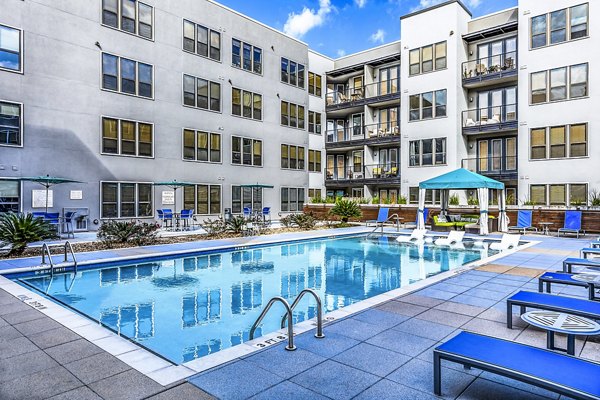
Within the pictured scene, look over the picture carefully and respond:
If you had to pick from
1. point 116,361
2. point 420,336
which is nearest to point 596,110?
point 420,336

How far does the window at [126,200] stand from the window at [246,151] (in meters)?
5.75

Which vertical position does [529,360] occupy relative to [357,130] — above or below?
below

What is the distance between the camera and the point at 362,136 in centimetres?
2784

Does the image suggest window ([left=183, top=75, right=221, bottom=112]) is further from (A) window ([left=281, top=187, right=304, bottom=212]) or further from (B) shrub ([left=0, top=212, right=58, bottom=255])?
(B) shrub ([left=0, top=212, right=58, bottom=255])

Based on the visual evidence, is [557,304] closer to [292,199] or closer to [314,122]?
[292,199]

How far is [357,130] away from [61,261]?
22.2 meters

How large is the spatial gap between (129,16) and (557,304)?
20767mm

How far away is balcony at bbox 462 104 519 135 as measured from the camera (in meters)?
21.1

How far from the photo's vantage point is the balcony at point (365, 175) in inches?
989

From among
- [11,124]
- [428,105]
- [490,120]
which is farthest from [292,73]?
[11,124]

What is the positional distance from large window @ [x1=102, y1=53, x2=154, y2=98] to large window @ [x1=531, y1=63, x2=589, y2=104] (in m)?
19.6

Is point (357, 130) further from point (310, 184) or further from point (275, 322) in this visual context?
point (275, 322)

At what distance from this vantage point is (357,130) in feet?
93.2

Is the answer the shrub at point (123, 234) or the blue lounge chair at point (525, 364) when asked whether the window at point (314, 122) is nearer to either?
the shrub at point (123, 234)
